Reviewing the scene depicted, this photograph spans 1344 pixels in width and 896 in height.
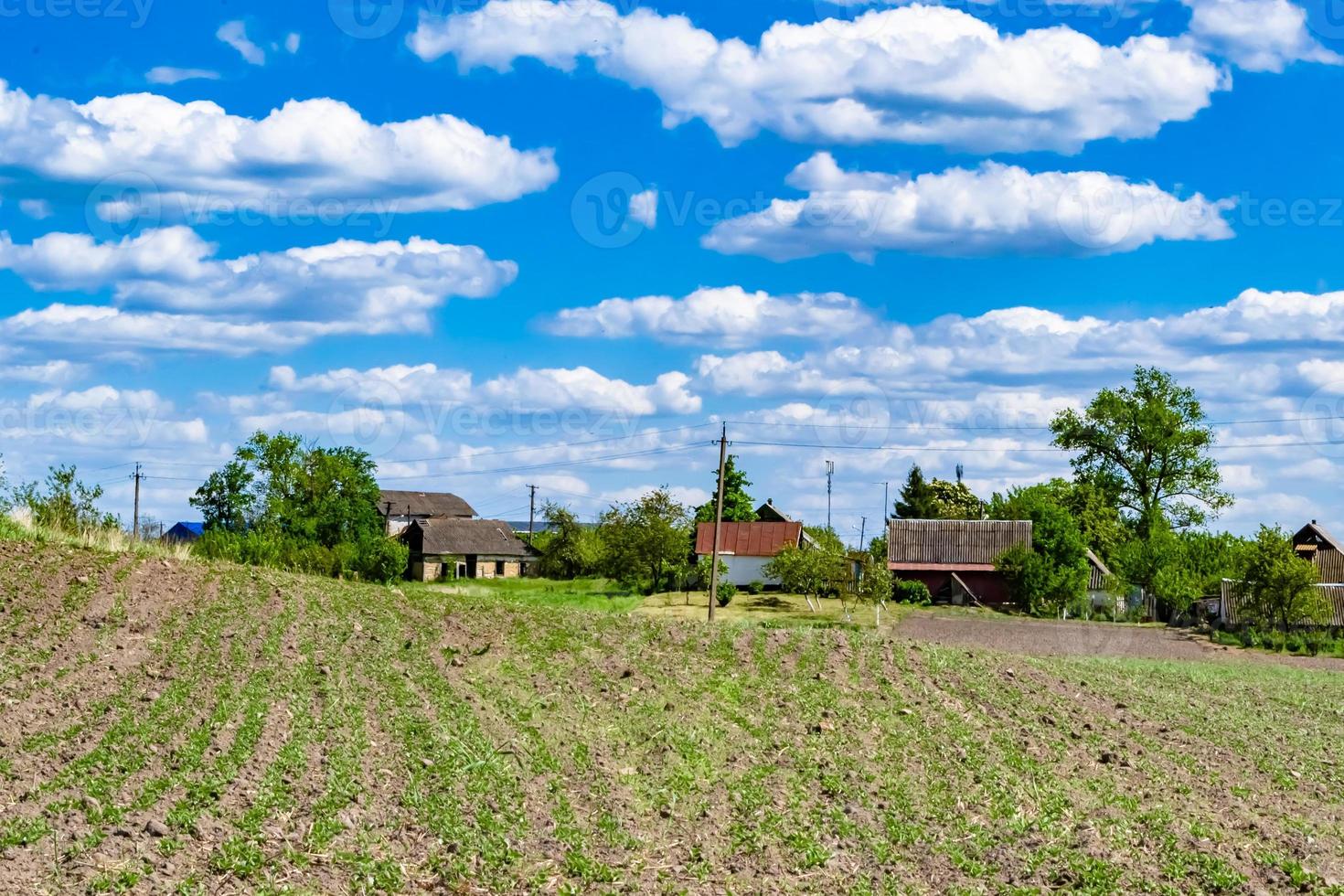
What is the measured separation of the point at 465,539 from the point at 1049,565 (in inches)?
1864

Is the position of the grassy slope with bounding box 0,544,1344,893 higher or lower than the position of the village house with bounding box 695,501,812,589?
lower

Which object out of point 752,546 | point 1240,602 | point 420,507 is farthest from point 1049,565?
point 420,507

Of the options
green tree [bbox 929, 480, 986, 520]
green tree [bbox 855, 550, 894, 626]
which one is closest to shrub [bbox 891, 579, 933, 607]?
green tree [bbox 855, 550, 894, 626]

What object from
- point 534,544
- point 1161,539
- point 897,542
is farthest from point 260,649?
point 534,544

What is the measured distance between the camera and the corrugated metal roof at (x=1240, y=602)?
61.8m

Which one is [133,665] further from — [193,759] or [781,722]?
[781,722]

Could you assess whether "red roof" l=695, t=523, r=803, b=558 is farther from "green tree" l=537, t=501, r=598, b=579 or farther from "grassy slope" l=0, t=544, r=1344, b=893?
"grassy slope" l=0, t=544, r=1344, b=893

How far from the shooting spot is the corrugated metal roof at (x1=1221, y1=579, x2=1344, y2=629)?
6176 centimetres

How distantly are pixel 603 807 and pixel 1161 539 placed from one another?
78342mm

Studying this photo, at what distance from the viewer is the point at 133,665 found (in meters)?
21.9

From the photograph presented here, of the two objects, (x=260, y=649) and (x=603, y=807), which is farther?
(x=260, y=649)

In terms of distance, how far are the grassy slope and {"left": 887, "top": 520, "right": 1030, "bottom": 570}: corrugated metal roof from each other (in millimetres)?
51125

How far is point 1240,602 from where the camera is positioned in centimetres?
6381

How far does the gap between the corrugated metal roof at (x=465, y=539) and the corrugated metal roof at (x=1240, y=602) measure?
56994 millimetres
